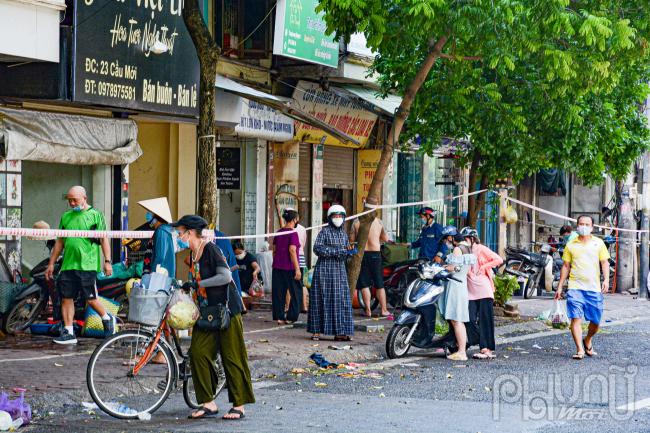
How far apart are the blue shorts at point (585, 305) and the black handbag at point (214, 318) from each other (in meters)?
5.70

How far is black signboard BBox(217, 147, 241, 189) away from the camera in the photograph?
20922mm

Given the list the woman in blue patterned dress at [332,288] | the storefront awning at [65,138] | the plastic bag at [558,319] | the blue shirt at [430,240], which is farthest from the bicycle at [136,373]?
the blue shirt at [430,240]

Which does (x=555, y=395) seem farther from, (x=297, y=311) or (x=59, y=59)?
(x=59, y=59)

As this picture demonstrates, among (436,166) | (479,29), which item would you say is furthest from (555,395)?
(436,166)

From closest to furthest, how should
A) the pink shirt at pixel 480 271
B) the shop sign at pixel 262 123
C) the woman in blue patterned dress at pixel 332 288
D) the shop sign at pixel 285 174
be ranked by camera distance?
the pink shirt at pixel 480 271 < the woman in blue patterned dress at pixel 332 288 < the shop sign at pixel 262 123 < the shop sign at pixel 285 174

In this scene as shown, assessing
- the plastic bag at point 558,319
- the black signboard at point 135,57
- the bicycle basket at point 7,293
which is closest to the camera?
the bicycle basket at point 7,293

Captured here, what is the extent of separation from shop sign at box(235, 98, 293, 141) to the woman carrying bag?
387 inches

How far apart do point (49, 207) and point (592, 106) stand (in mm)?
8450

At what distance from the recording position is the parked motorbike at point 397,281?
18547 millimetres

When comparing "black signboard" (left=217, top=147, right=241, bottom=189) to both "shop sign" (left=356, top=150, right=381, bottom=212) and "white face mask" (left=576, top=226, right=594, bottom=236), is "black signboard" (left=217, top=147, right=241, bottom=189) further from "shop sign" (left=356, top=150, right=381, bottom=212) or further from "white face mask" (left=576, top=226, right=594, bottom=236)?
"white face mask" (left=576, top=226, right=594, bottom=236)

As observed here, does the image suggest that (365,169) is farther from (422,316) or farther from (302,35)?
(422,316)

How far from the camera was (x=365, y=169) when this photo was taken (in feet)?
82.9

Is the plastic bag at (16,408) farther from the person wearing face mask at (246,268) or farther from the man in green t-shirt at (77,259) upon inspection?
the person wearing face mask at (246,268)

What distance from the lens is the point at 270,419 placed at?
8953mm
